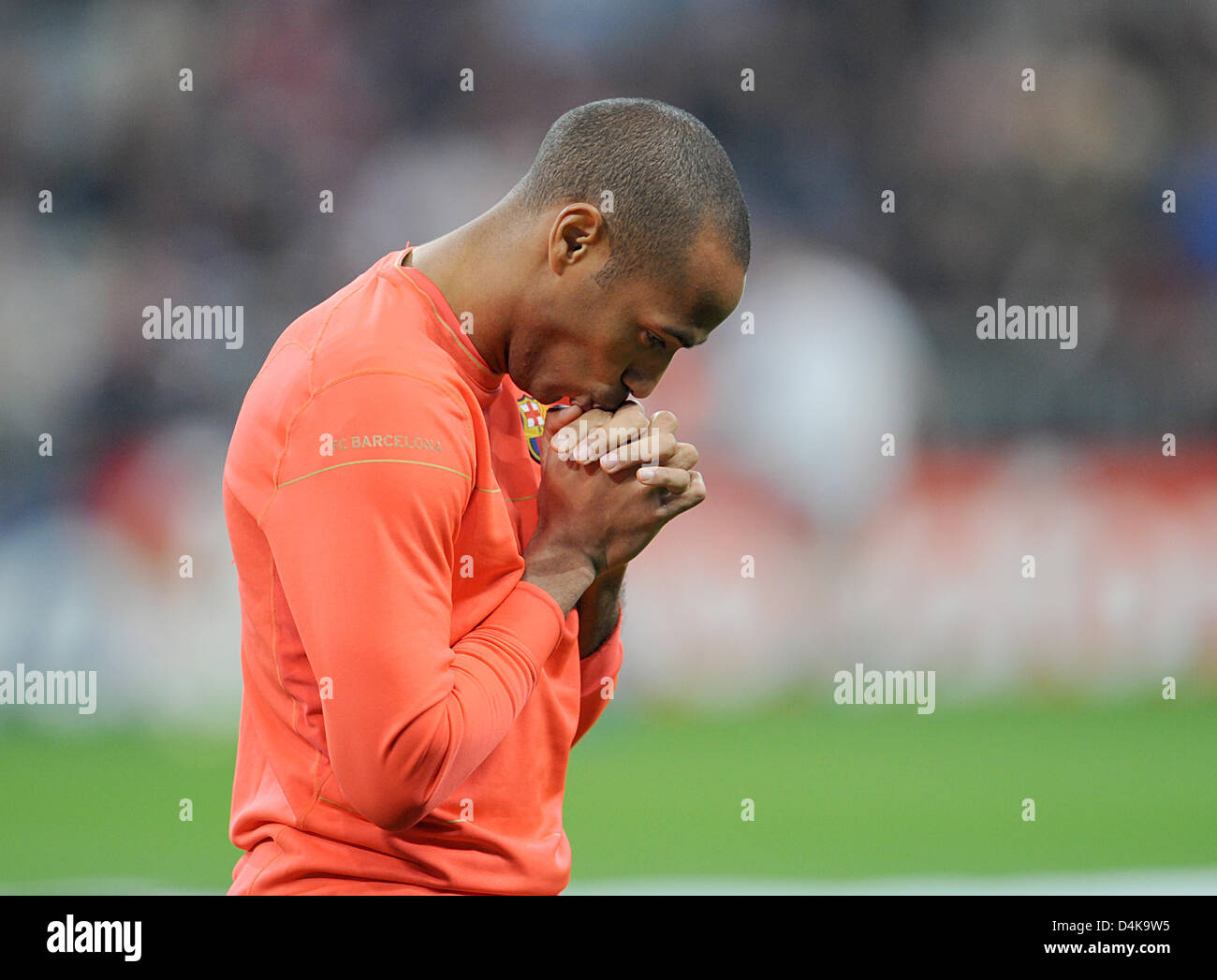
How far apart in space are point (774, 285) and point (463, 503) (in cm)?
442

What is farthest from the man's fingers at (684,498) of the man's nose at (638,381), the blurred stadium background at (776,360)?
the blurred stadium background at (776,360)

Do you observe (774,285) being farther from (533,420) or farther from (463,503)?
(463,503)

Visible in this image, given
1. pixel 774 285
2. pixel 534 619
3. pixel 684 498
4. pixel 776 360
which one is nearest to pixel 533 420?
pixel 684 498

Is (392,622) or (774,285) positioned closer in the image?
(392,622)

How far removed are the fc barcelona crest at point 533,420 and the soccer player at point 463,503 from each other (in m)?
0.01

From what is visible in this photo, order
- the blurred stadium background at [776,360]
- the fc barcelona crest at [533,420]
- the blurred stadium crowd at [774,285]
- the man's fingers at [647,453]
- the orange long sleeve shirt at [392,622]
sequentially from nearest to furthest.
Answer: the orange long sleeve shirt at [392,622] < the man's fingers at [647,453] < the fc barcelona crest at [533,420] < the blurred stadium background at [776,360] < the blurred stadium crowd at [774,285]

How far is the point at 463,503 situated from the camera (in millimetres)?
1363

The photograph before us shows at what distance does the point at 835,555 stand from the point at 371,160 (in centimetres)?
273

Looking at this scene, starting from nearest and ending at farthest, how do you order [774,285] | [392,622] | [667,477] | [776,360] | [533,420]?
[392,622], [667,477], [533,420], [776,360], [774,285]

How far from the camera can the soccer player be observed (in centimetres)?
128

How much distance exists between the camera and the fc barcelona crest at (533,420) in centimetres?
171

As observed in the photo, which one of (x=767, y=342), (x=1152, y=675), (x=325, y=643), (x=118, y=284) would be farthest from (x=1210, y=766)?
(x=118, y=284)

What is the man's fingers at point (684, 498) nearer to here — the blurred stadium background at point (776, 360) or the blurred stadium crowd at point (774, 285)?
the blurred stadium background at point (776, 360)
